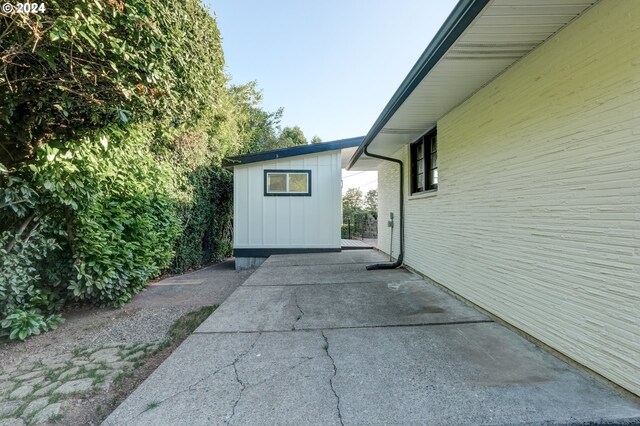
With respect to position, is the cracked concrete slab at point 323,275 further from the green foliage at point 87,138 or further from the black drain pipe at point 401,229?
the green foliage at point 87,138

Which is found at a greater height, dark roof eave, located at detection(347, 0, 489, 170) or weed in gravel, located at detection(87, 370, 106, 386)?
dark roof eave, located at detection(347, 0, 489, 170)

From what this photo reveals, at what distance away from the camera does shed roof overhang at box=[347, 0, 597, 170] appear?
198cm

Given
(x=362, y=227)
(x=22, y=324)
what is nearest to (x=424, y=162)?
(x=22, y=324)

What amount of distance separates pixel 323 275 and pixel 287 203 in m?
2.78

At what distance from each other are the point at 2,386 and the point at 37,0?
Result: 293 cm

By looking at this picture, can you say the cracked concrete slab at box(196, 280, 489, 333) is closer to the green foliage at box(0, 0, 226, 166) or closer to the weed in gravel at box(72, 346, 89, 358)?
the weed in gravel at box(72, 346, 89, 358)

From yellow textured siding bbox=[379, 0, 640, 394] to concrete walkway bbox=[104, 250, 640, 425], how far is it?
298 millimetres

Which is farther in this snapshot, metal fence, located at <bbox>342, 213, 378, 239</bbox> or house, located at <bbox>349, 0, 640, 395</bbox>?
metal fence, located at <bbox>342, 213, 378, 239</bbox>

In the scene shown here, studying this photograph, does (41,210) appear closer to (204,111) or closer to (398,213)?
(204,111)

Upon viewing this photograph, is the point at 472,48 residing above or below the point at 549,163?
above

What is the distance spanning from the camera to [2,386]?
232 cm

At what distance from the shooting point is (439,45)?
240cm

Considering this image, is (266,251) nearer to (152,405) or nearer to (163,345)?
(163,345)

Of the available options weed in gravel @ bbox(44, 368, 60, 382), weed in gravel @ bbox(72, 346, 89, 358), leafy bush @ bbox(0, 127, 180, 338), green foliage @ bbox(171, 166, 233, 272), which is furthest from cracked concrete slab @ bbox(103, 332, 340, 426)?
green foliage @ bbox(171, 166, 233, 272)
